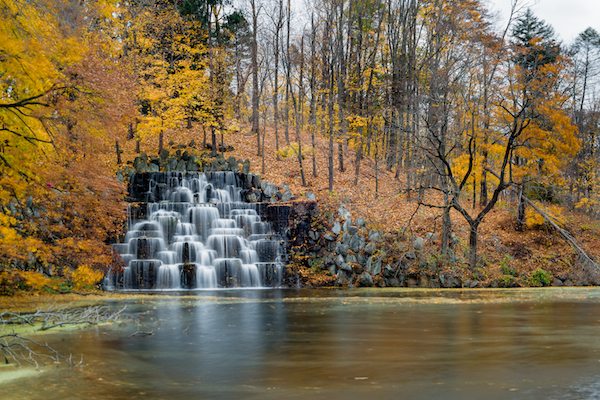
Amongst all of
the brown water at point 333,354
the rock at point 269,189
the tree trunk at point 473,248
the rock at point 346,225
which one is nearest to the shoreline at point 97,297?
the tree trunk at point 473,248

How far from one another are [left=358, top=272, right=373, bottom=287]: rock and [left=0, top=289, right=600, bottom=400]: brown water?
6757 millimetres

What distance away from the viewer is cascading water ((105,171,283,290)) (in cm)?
2416

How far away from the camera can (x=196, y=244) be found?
25531 mm

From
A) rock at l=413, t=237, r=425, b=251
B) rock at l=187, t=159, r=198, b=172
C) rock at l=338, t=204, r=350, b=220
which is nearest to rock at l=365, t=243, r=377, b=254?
rock at l=413, t=237, r=425, b=251

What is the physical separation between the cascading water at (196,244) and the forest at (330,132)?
4.46ft

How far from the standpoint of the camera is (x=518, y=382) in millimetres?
7801

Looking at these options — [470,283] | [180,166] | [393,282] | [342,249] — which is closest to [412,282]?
[393,282]

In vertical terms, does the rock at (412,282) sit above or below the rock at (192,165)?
below

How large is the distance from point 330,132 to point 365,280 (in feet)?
29.9

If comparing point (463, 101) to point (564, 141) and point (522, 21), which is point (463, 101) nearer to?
point (564, 141)

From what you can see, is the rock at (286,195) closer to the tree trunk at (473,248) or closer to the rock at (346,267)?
the rock at (346,267)

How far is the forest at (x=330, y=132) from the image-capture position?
49.6ft

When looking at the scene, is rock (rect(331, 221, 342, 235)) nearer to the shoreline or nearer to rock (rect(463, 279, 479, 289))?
the shoreline

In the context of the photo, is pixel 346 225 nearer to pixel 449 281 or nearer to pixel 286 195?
pixel 286 195
